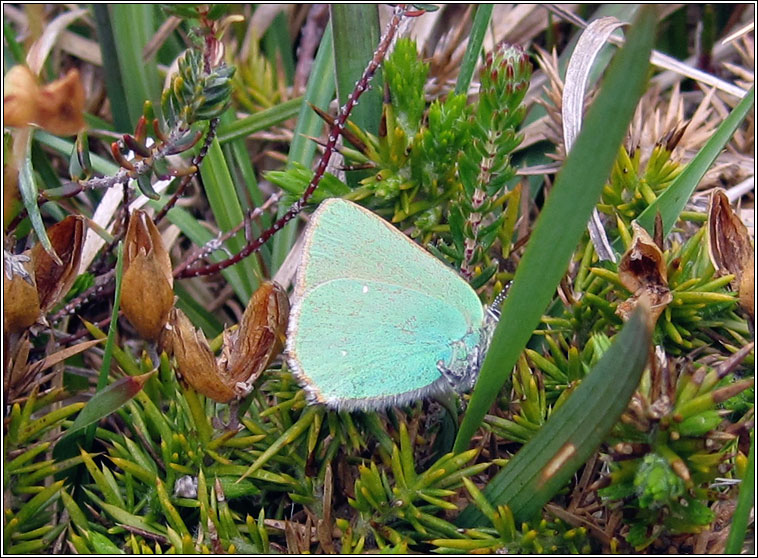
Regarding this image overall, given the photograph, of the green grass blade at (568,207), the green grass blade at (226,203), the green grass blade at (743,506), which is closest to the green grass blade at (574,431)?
the green grass blade at (568,207)

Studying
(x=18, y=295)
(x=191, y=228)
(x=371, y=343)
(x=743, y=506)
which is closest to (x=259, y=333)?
(x=371, y=343)

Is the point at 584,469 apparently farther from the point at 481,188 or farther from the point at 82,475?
the point at 82,475

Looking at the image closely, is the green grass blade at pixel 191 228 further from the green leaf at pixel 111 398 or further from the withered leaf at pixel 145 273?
the green leaf at pixel 111 398

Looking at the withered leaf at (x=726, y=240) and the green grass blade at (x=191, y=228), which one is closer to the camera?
the withered leaf at (x=726, y=240)

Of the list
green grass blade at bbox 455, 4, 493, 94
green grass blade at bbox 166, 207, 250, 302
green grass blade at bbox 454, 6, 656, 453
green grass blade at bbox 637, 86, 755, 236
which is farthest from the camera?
green grass blade at bbox 166, 207, 250, 302

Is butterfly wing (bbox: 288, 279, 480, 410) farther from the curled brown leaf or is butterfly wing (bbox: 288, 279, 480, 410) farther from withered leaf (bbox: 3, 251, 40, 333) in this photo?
withered leaf (bbox: 3, 251, 40, 333)

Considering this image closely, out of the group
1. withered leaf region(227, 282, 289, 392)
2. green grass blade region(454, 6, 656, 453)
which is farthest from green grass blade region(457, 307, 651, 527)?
withered leaf region(227, 282, 289, 392)
